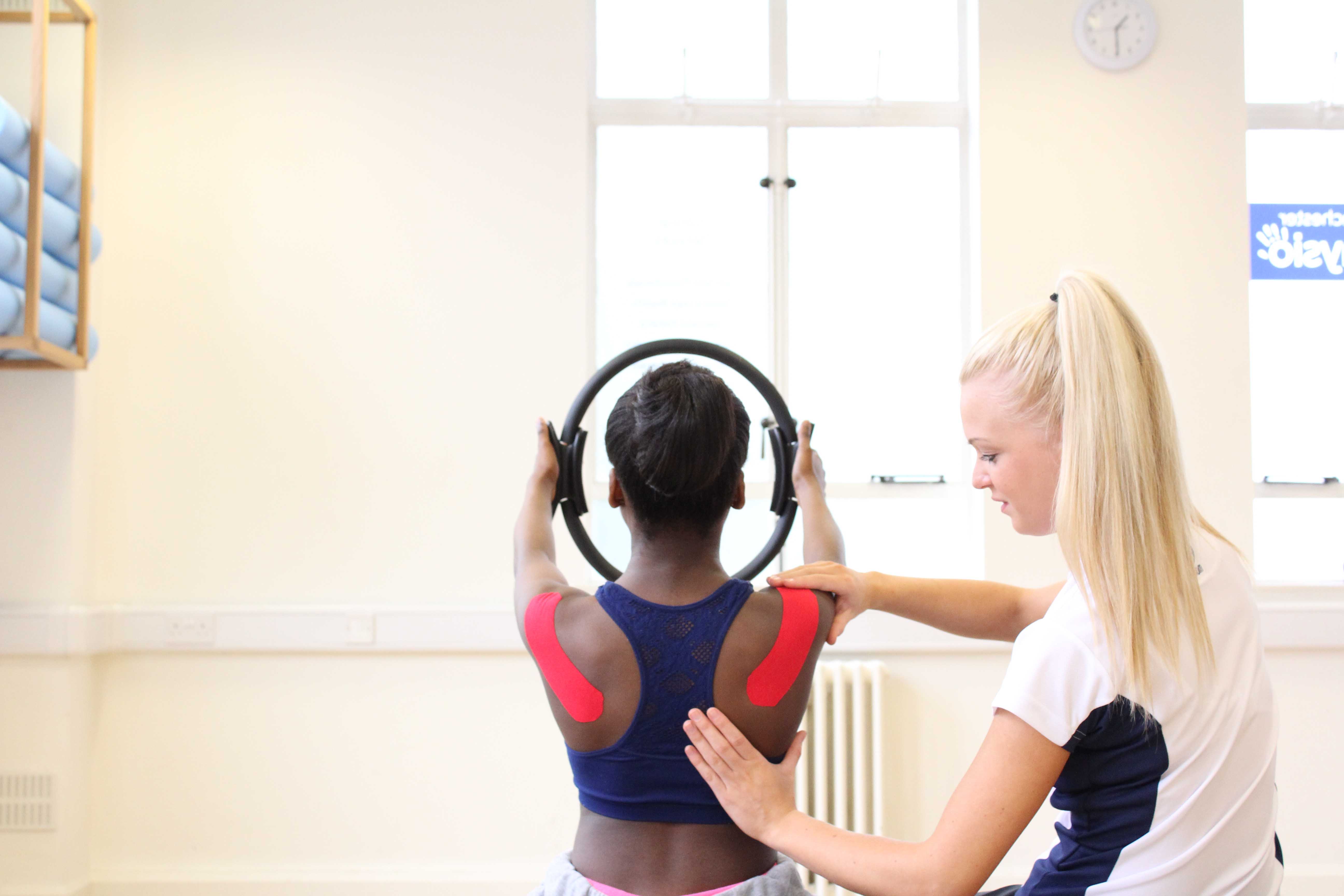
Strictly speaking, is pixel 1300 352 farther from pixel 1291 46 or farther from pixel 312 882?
pixel 312 882

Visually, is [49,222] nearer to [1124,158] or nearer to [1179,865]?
[1179,865]

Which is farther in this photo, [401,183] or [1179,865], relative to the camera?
[401,183]

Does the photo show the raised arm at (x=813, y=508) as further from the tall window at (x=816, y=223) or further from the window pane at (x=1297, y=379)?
the window pane at (x=1297, y=379)

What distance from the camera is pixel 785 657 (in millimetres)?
1082

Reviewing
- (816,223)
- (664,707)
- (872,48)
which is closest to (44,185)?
(816,223)

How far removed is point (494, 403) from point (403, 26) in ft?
3.56

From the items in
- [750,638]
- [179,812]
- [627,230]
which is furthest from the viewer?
[627,230]

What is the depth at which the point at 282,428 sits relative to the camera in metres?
2.63

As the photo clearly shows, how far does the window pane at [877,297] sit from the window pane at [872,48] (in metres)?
0.13

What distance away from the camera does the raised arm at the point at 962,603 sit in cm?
133

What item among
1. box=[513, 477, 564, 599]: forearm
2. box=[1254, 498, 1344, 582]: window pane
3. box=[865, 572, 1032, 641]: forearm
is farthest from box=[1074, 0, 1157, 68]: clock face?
box=[513, 477, 564, 599]: forearm

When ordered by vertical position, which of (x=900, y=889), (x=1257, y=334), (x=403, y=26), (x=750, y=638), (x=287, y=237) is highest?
(x=403, y=26)

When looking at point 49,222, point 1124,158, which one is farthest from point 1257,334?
point 49,222

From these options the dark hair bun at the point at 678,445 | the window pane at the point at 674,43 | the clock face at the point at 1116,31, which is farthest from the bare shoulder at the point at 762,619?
the clock face at the point at 1116,31
